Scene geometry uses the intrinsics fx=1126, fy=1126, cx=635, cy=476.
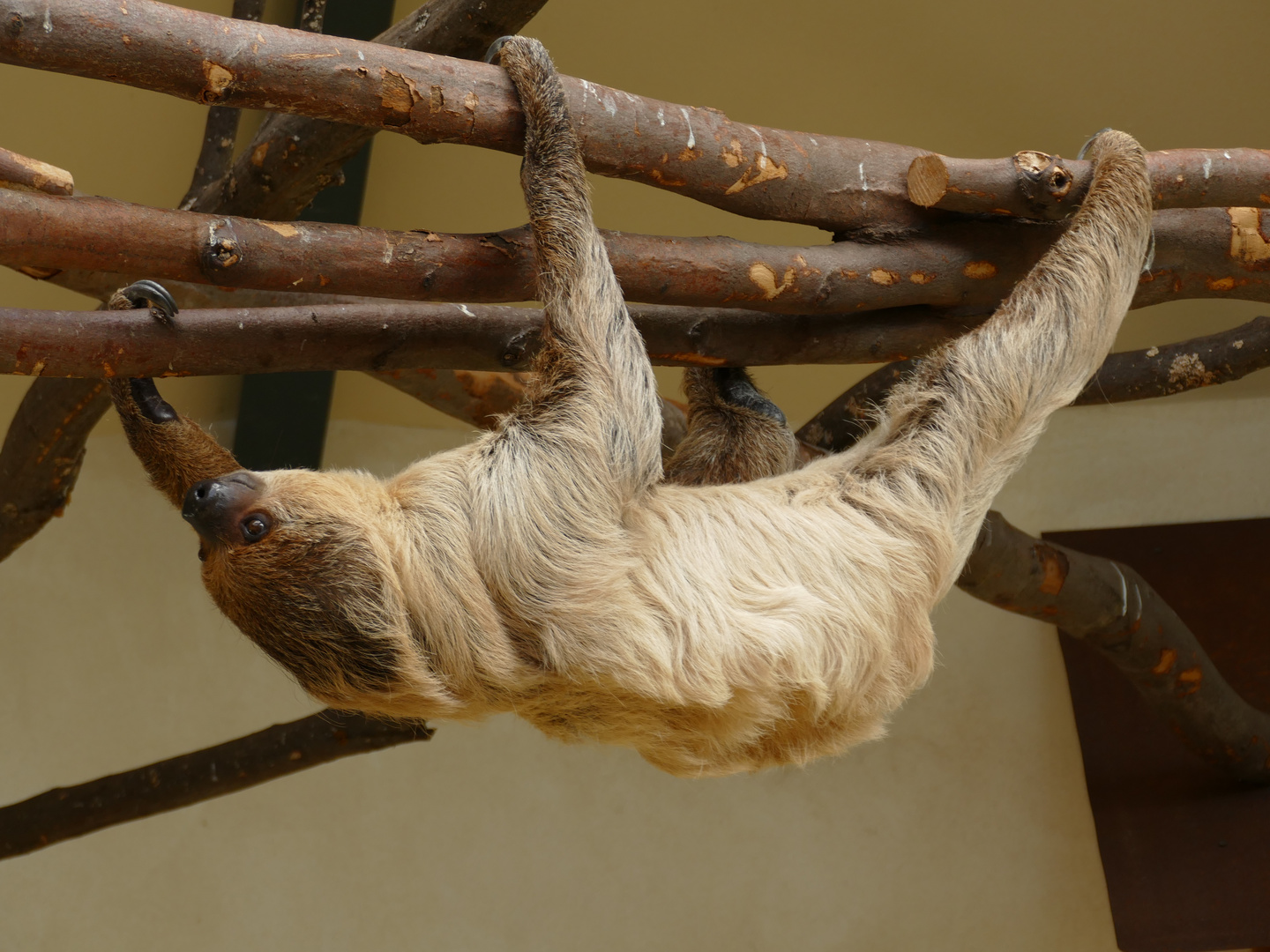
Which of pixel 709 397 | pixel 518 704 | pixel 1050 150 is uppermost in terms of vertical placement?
pixel 1050 150

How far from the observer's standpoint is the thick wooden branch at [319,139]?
3473 millimetres

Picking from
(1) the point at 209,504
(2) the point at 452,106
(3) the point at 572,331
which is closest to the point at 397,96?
(2) the point at 452,106

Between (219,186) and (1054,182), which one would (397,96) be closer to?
(219,186)

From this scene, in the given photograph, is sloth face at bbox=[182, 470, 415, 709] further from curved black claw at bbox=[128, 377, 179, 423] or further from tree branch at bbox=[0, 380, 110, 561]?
tree branch at bbox=[0, 380, 110, 561]

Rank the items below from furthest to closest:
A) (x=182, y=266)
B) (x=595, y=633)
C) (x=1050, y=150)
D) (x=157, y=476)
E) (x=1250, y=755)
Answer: (x=1050, y=150) → (x=1250, y=755) → (x=157, y=476) → (x=595, y=633) → (x=182, y=266)

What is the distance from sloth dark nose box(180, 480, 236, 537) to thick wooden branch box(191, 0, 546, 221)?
121 centimetres

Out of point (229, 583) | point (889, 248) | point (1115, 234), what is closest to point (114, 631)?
point (229, 583)

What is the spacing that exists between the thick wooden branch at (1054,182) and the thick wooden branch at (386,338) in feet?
1.56

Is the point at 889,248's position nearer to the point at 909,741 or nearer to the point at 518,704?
the point at 518,704

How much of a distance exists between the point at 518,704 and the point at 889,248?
1.77 metres

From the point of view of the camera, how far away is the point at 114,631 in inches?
275

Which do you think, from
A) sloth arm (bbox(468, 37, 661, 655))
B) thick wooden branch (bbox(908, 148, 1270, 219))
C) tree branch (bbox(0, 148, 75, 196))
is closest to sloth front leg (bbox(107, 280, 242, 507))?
tree branch (bbox(0, 148, 75, 196))

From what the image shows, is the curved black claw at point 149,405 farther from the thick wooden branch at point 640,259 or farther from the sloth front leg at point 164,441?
the thick wooden branch at point 640,259

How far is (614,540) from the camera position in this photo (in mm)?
2988
